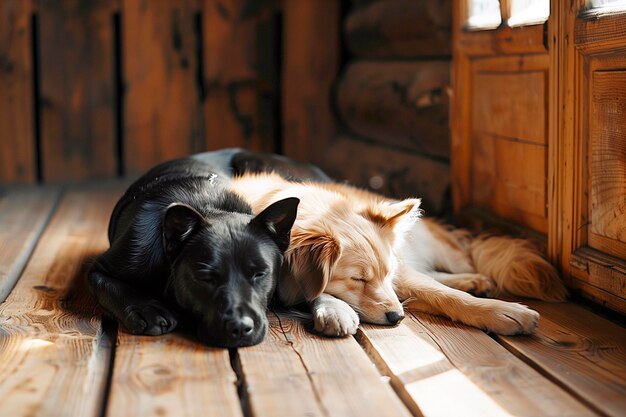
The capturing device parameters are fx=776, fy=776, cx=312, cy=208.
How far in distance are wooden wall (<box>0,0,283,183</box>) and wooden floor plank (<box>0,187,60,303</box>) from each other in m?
0.48

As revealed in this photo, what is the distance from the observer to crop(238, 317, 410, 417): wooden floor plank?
191 centimetres

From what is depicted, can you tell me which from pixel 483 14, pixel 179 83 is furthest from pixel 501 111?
pixel 179 83

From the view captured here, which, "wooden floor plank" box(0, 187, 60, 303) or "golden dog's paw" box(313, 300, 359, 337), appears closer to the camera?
"golden dog's paw" box(313, 300, 359, 337)

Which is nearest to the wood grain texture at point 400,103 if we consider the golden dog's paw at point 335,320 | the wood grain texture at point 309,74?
the wood grain texture at point 309,74

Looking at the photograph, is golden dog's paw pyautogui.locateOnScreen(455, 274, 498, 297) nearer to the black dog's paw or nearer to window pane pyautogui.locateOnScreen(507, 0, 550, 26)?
window pane pyautogui.locateOnScreen(507, 0, 550, 26)

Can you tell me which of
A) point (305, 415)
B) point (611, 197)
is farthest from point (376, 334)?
point (611, 197)

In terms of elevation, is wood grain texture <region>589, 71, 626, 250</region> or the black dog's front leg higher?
wood grain texture <region>589, 71, 626, 250</region>

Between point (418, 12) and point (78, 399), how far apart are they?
3195 mm

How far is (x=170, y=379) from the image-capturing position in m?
2.10

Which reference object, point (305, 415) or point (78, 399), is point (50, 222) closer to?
point (78, 399)

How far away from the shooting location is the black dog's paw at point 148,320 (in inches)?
97.0

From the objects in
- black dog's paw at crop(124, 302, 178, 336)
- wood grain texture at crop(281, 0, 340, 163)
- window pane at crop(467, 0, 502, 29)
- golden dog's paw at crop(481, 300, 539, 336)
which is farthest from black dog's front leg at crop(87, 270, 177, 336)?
wood grain texture at crop(281, 0, 340, 163)

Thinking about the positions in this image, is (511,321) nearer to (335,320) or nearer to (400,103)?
(335,320)

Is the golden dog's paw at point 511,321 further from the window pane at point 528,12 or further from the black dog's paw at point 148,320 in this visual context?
the window pane at point 528,12
